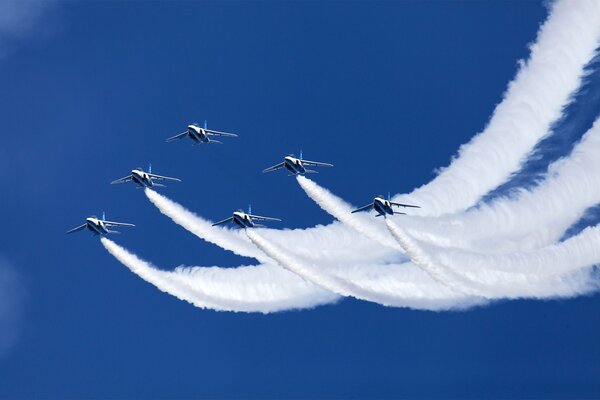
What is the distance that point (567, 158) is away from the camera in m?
85.6

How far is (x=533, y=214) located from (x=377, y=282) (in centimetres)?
921

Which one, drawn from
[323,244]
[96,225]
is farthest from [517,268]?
[96,225]

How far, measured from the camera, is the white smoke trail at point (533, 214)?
85000 millimetres

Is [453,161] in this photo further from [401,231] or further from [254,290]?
[254,290]

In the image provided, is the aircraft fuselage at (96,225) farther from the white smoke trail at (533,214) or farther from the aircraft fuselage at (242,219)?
the white smoke trail at (533,214)

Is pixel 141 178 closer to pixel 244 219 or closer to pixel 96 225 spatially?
pixel 96 225

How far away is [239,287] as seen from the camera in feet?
305

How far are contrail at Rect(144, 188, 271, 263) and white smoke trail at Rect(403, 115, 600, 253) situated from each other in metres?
9.66

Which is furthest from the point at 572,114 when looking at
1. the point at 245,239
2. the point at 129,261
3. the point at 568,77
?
the point at 129,261

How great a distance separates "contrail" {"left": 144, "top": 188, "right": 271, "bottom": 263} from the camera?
92.8 metres

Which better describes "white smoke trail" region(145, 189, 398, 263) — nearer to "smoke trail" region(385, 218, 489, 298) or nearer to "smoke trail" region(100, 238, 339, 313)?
"smoke trail" region(100, 238, 339, 313)

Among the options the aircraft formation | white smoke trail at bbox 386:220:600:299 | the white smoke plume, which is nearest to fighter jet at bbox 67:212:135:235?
the aircraft formation

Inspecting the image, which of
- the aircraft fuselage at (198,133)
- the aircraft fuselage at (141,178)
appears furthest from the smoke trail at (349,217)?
the aircraft fuselage at (141,178)

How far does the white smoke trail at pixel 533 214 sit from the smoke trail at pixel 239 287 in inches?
345
